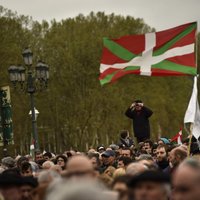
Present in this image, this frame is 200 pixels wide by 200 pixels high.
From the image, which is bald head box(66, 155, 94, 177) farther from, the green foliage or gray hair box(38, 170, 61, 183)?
the green foliage

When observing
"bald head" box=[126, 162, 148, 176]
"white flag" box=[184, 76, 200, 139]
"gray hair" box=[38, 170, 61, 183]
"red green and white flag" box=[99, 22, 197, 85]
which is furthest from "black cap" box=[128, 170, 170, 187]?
"red green and white flag" box=[99, 22, 197, 85]

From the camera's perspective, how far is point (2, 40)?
53906mm

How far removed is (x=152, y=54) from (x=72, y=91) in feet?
144

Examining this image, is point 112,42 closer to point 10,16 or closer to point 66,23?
point 10,16

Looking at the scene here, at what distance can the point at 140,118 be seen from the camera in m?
21.7

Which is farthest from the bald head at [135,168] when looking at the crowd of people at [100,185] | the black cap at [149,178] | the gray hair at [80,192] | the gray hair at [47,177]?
the gray hair at [80,192]

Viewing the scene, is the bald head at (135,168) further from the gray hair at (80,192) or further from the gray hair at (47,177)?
the gray hair at (80,192)

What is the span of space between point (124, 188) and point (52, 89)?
2085 inches

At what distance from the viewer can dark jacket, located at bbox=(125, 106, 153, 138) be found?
21.6m

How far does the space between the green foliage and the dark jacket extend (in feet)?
109

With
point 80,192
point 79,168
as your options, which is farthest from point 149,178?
point 80,192

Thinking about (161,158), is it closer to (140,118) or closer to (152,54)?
(152,54)

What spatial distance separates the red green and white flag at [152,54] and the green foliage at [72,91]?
118 ft

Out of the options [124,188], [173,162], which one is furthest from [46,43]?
[124,188]
